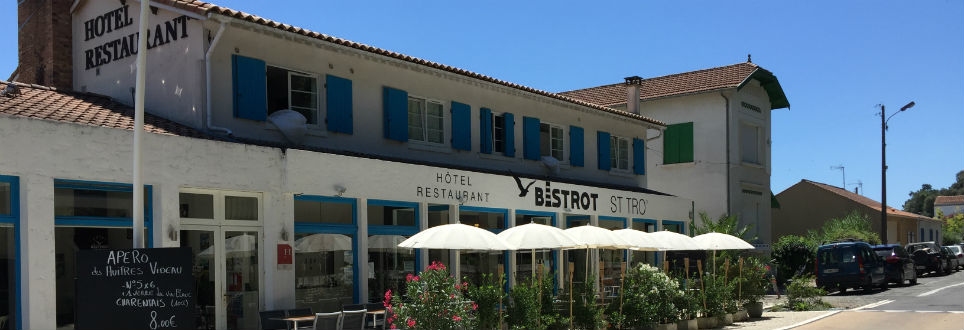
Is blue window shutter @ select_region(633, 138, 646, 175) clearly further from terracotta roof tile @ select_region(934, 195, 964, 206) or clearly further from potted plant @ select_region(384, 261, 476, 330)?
terracotta roof tile @ select_region(934, 195, 964, 206)

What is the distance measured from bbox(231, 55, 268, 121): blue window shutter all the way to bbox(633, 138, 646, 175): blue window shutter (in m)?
14.8

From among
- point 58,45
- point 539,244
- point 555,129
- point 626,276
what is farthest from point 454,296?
point 555,129

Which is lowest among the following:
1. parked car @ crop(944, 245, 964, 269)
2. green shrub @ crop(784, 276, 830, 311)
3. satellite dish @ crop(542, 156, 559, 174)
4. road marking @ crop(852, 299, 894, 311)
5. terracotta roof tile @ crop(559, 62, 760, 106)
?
parked car @ crop(944, 245, 964, 269)

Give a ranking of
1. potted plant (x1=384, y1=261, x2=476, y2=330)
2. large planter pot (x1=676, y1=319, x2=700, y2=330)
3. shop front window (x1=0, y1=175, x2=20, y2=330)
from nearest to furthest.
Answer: shop front window (x1=0, y1=175, x2=20, y2=330) → potted plant (x1=384, y1=261, x2=476, y2=330) → large planter pot (x1=676, y1=319, x2=700, y2=330)

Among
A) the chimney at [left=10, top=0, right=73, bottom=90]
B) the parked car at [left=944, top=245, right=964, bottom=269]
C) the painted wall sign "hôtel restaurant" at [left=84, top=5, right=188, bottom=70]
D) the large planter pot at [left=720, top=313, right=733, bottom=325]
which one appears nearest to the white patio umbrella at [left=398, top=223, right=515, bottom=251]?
the painted wall sign "hôtel restaurant" at [left=84, top=5, right=188, bottom=70]

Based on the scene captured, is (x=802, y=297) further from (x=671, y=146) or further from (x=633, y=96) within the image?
(x=671, y=146)

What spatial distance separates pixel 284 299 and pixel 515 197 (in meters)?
7.05

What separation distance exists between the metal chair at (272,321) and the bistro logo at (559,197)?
7585 millimetres

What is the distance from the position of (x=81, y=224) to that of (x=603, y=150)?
1669cm

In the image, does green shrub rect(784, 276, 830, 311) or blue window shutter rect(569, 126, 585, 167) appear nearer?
green shrub rect(784, 276, 830, 311)

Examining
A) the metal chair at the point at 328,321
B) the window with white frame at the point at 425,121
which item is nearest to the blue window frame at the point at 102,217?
the metal chair at the point at 328,321

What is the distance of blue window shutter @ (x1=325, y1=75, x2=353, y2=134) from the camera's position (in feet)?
54.9

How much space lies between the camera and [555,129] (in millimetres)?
24125

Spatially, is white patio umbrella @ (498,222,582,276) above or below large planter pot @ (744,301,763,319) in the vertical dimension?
above
